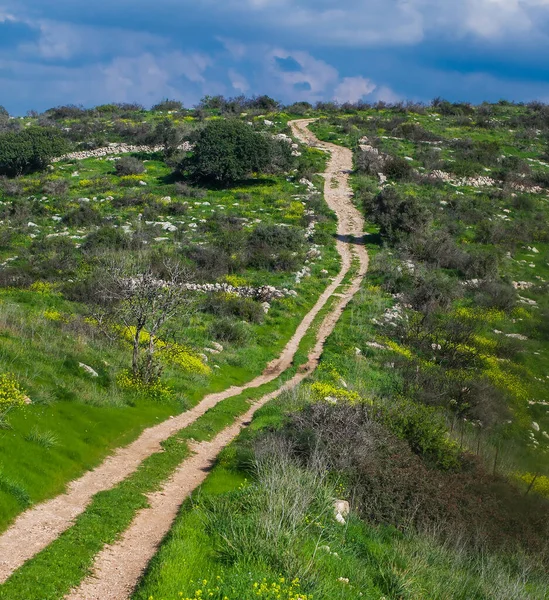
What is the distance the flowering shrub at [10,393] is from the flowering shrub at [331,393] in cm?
827

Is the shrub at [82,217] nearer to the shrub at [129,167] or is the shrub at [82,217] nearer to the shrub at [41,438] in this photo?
the shrub at [129,167]

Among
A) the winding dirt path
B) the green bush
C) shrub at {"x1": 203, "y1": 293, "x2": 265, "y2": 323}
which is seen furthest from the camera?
shrub at {"x1": 203, "y1": 293, "x2": 265, "y2": 323}

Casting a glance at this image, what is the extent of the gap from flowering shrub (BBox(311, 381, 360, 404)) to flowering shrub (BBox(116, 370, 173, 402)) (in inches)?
176

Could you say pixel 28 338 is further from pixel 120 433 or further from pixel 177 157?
pixel 177 157

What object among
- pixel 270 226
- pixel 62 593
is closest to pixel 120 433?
pixel 62 593

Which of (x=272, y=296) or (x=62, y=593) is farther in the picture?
(x=272, y=296)

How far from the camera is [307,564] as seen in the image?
7.89 meters

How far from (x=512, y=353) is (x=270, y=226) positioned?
18.5 meters

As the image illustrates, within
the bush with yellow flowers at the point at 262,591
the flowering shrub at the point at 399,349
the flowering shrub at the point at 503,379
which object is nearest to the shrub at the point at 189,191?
the flowering shrub at the point at 399,349

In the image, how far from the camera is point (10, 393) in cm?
1205

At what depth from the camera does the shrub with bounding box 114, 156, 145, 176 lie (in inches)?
2092

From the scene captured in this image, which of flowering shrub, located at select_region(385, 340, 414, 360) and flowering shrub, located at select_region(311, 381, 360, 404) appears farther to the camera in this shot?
flowering shrub, located at select_region(385, 340, 414, 360)

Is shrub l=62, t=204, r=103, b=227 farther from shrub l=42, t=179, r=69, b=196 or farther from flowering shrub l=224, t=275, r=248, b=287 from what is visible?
flowering shrub l=224, t=275, r=248, b=287

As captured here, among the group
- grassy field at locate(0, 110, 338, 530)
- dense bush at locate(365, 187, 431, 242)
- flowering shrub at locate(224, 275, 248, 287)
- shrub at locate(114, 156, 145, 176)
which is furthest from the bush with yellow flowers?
shrub at locate(114, 156, 145, 176)
